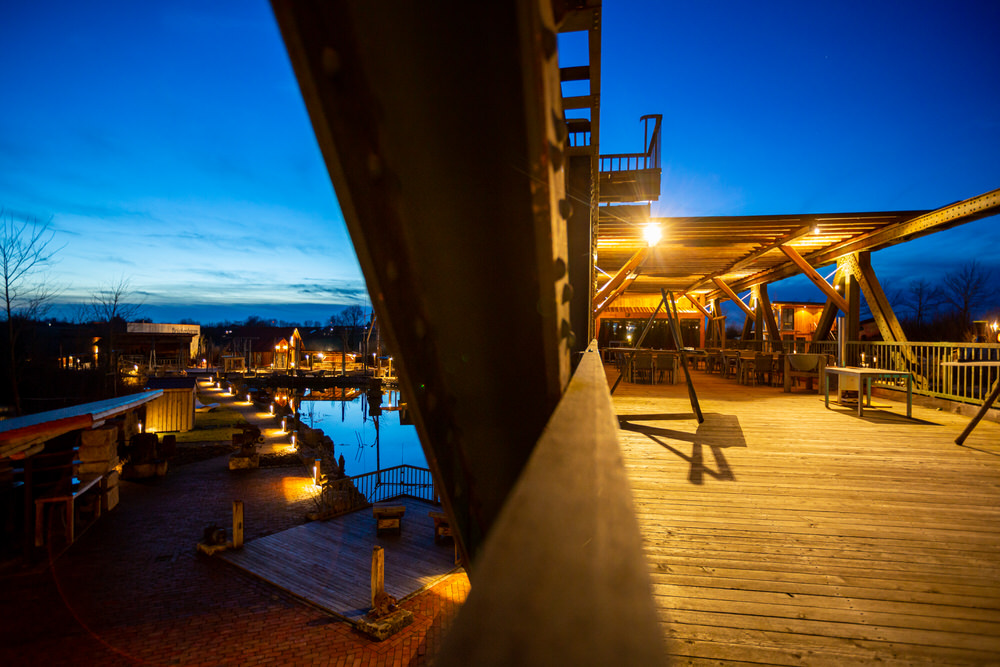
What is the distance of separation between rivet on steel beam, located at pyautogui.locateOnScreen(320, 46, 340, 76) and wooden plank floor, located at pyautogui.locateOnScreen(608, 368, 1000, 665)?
8.92 feet

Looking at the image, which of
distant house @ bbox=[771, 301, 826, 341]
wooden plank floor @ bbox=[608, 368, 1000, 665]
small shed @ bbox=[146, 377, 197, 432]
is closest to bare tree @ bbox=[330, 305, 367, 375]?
small shed @ bbox=[146, 377, 197, 432]

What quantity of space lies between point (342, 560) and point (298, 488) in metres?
6.10

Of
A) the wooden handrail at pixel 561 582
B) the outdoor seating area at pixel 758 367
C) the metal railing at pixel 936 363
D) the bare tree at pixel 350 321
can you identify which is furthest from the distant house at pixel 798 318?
the bare tree at pixel 350 321

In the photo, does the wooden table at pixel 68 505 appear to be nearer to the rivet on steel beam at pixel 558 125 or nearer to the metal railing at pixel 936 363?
the rivet on steel beam at pixel 558 125

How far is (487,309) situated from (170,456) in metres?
23.4

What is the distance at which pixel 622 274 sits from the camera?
12273mm

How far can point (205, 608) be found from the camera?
9250 mm

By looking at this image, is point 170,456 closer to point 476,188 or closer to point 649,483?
point 649,483

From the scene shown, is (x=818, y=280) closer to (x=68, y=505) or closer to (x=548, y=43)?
(x=548, y=43)

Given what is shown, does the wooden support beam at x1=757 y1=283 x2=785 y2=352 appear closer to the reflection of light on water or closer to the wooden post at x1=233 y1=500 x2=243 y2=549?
the wooden post at x1=233 y1=500 x2=243 y2=549

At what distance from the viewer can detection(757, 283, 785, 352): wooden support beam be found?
13503 millimetres

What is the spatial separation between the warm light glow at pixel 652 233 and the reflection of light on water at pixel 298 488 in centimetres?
1454

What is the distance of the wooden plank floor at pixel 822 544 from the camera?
213 cm

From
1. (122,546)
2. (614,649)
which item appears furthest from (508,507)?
(122,546)
